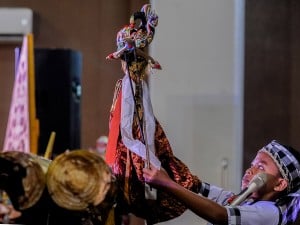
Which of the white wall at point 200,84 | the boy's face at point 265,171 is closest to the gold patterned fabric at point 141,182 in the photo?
the boy's face at point 265,171

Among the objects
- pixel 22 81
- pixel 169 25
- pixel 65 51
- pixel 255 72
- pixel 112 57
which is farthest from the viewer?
pixel 255 72

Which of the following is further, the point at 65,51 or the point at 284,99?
the point at 284,99

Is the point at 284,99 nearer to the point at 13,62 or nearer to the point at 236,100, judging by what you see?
the point at 236,100

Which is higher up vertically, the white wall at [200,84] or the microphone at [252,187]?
the white wall at [200,84]

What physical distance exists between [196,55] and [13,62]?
883mm

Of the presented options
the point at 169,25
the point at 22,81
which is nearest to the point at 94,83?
the point at 169,25

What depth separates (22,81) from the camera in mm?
1218

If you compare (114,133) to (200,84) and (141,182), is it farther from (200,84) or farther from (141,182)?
(200,84)

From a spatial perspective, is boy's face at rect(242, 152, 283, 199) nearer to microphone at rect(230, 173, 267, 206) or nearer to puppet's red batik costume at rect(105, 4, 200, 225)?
microphone at rect(230, 173, 267, 206)

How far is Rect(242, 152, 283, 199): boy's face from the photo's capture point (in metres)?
1.07

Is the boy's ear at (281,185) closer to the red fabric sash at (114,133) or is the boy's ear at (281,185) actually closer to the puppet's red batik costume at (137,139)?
the puppet's red batik costume at (137,139)

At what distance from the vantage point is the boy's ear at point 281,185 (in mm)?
1072

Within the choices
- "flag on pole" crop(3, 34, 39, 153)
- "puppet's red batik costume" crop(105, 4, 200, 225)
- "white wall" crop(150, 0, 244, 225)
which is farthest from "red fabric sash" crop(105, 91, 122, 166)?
"white wall" crop(150, 0, 244, 225)

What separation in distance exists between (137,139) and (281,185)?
0.93 ft
